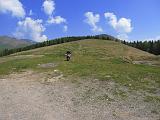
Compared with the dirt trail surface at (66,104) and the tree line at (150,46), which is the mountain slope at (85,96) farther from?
the tree line at (150,46)

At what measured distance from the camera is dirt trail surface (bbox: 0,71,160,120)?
19469mm

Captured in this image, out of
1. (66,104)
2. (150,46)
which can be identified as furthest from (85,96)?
(150,46)

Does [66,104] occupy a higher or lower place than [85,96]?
lower

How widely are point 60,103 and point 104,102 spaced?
126 inches

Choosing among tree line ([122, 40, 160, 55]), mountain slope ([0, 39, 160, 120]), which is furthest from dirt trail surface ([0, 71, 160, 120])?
tree line ([122, 40, 160, 55])

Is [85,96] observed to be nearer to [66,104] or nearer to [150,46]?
[66,104]

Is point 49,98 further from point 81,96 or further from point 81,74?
point 81,74

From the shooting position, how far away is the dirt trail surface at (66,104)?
63.9 ft

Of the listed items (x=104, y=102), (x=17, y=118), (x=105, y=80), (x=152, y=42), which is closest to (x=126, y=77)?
(x=105, y=80)

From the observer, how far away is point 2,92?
28.6 meters

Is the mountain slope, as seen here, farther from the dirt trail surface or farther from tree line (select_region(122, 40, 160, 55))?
tree line (select_region(122, 40, 160, 55))

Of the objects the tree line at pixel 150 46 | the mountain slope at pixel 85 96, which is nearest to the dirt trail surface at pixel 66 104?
the mountain slope at pixel 85 96

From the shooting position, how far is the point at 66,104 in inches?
899

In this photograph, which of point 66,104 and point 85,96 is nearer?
point 66,104
